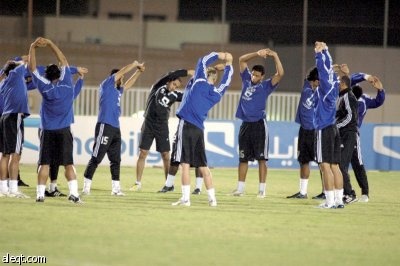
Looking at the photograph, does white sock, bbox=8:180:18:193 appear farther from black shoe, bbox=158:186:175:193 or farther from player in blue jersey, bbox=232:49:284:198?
player in blue jersey, bbox=232:49:284:198

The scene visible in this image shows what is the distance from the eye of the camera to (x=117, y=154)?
737 inches

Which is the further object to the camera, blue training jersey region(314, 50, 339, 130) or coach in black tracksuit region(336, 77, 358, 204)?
coach in black tracksuit region(336, 77, 358, 204)

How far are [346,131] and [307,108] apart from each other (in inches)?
54.8

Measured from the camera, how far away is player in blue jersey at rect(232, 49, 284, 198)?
19.5 meters

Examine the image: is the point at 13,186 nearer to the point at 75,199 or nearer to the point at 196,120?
the point at 75,199

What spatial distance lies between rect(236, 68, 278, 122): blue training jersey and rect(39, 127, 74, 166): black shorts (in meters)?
4.32

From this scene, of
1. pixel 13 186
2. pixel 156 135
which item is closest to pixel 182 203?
pixel 13 186

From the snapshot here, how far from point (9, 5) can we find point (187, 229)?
80.0 ft

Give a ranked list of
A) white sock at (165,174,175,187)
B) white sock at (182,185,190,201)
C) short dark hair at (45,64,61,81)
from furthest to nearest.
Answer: white sock at (165,174,175,187) → white sock at (182,185,190,201) → short dark hair at (45,64,61,81)

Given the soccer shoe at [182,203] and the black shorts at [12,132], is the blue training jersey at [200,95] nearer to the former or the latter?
the soccer shoe at [182,203]

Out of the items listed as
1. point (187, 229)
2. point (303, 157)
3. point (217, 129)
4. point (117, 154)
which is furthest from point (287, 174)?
point (187, 229)

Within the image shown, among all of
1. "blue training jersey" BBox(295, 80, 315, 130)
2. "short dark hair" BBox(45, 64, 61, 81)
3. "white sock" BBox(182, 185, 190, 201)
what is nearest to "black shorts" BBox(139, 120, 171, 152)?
"blue training jersey" BBox(295, 80, 315, 130)

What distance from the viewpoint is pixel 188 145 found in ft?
54.7

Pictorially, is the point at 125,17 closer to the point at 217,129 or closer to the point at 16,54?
the point at 16,54
